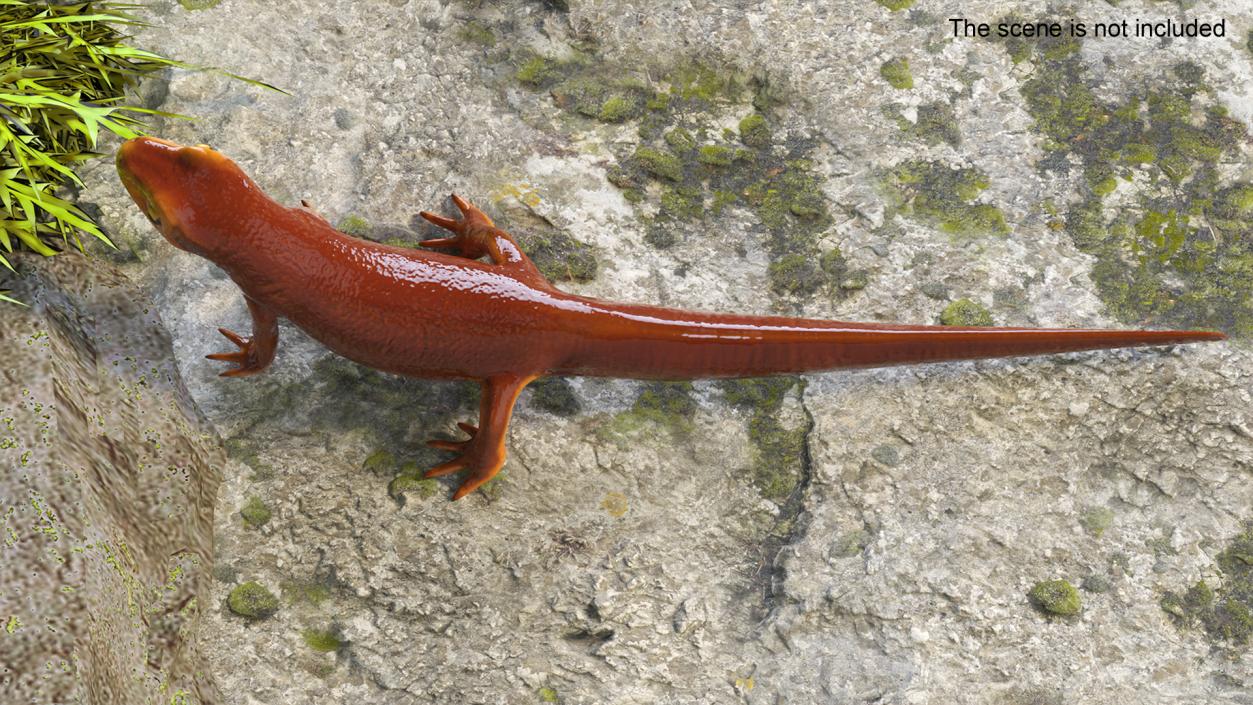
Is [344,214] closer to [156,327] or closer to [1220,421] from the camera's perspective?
[156,327]

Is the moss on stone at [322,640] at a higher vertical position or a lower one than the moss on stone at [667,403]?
lower

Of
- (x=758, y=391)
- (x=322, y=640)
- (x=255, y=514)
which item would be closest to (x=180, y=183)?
(x=255, y=514)

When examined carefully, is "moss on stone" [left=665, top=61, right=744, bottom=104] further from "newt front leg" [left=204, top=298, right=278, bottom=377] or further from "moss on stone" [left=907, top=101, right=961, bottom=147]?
"newt front leg" [left=204, top=298, right=278, bottom=377]

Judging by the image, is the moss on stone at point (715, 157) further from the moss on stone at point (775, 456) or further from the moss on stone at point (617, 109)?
the moss on stone at point (775, 456)

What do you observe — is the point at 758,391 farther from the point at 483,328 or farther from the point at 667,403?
the point at 483,328

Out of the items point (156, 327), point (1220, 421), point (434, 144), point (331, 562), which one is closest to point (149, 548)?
point (331, 562)

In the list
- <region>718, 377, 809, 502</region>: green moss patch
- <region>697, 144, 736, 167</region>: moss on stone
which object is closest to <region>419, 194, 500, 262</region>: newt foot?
<region>697, 144, 736, 167</region>: moss on stone

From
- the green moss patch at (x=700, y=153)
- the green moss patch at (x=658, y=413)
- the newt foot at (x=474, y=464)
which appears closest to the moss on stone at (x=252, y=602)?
the newt foot at (x=474, y=464)
